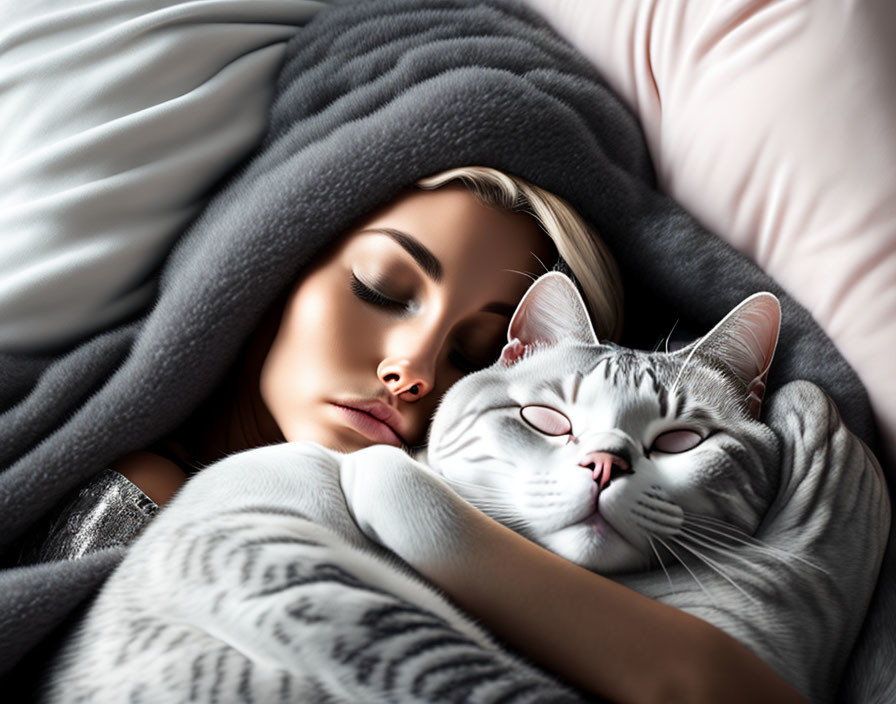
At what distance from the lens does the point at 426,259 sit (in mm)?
938

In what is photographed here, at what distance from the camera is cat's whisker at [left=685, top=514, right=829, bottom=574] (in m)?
0.66

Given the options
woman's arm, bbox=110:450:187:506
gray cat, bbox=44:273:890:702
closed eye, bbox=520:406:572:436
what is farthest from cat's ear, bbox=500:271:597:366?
woman's arm, bbox=110:450:187:506

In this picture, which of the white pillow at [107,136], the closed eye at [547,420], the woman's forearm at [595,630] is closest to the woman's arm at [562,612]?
the woman's forearm at [595,630]

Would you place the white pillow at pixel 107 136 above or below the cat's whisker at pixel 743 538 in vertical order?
above

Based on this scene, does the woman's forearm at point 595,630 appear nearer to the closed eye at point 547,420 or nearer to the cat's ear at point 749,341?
the closed eye at point 547,420

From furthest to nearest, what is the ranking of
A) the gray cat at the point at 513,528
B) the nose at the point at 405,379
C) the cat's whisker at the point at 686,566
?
the nose at the point at 405,379, the cat's whisker at the point at 686,566, the gray cat at the point at 513,528

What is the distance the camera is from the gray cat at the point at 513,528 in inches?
21.3

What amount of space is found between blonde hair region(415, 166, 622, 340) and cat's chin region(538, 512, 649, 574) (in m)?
0.39

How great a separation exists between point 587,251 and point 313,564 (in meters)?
0.57

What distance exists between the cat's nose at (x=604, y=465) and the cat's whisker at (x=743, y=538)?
71 mm

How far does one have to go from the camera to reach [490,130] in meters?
1.00

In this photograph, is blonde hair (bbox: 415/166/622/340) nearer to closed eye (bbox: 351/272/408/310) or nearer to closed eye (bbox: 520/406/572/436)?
closed eye (bbox: 351/272/408/310)

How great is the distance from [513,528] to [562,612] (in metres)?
0.10

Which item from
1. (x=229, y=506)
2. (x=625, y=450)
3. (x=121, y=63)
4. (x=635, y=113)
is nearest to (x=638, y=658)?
(x=625, y=450)
